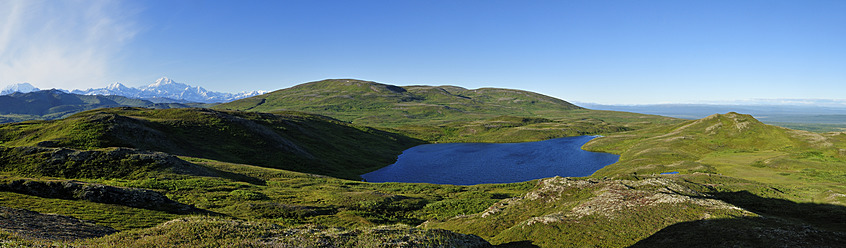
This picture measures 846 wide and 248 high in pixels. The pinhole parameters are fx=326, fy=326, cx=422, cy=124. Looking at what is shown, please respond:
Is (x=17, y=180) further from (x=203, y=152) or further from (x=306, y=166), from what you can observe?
(x=306, y=166)

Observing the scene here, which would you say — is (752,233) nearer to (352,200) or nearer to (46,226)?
(352,200)

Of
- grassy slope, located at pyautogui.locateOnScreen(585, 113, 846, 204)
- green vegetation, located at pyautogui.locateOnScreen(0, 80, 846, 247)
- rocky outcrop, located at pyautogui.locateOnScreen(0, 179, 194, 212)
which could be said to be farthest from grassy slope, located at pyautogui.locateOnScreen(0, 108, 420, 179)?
grassy slope, located at pyautogui.locateOnScreen(585, 113, 846, 204)

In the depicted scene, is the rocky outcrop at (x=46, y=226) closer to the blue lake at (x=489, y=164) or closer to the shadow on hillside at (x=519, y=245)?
the shadow on hillside at (x=519, y=245)

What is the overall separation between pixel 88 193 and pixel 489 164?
122086 mm

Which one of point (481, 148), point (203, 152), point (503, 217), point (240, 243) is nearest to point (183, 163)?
point (203, 152)

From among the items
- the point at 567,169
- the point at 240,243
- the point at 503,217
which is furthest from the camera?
the point at 567,169

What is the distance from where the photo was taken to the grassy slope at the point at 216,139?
79.6 meters

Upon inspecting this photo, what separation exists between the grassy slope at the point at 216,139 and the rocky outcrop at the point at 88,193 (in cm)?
5309

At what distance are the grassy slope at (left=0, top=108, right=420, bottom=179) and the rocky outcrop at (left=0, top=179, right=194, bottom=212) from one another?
53085 mm

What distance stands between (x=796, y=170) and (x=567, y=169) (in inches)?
2314

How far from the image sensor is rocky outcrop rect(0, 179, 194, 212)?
33.0 meters

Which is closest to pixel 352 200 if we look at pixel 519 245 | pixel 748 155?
pixel 519 245

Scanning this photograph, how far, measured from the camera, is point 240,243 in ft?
64.8

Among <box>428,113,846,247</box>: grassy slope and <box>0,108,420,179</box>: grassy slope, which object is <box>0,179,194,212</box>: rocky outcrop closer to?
<box>428,113,846,247</box>: grassy slope
